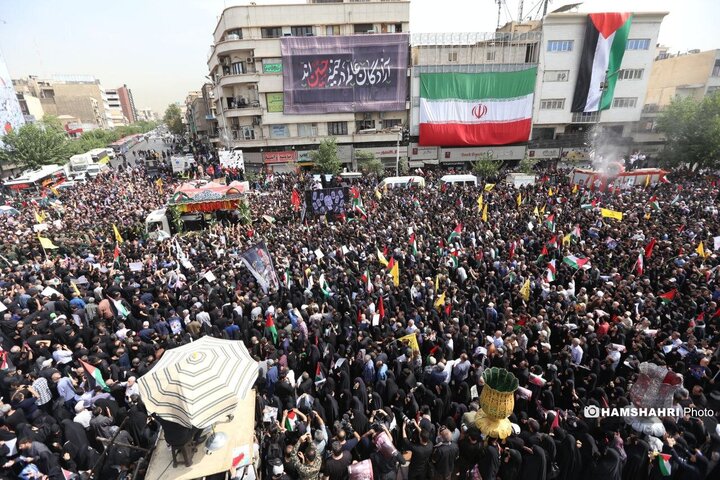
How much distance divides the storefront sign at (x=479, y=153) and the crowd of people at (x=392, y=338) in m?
21.1

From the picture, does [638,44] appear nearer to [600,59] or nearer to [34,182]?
[600,59]

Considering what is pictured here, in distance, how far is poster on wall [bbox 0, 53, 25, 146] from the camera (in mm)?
40781

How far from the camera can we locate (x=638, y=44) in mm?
34906

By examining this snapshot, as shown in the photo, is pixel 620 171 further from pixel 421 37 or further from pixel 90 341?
pixel 90 341

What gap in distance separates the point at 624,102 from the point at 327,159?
30.2 meters

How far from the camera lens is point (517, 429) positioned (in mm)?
5379

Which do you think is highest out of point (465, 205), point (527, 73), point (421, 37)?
point (421, 37)

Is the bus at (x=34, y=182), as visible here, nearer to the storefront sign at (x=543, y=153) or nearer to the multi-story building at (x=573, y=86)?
the storefront sign at (x=543, y=153)

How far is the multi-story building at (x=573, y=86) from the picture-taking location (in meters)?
34.1

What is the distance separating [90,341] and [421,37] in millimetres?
35447

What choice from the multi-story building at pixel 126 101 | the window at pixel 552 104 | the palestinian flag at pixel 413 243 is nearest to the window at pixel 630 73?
the window at pixel 552 104

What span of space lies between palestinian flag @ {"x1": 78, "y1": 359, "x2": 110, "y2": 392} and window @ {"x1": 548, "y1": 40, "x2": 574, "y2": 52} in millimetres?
41198

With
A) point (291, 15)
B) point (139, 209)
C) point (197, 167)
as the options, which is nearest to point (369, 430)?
point (139, 209)

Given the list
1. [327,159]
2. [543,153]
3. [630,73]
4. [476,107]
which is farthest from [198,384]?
[630,73]
